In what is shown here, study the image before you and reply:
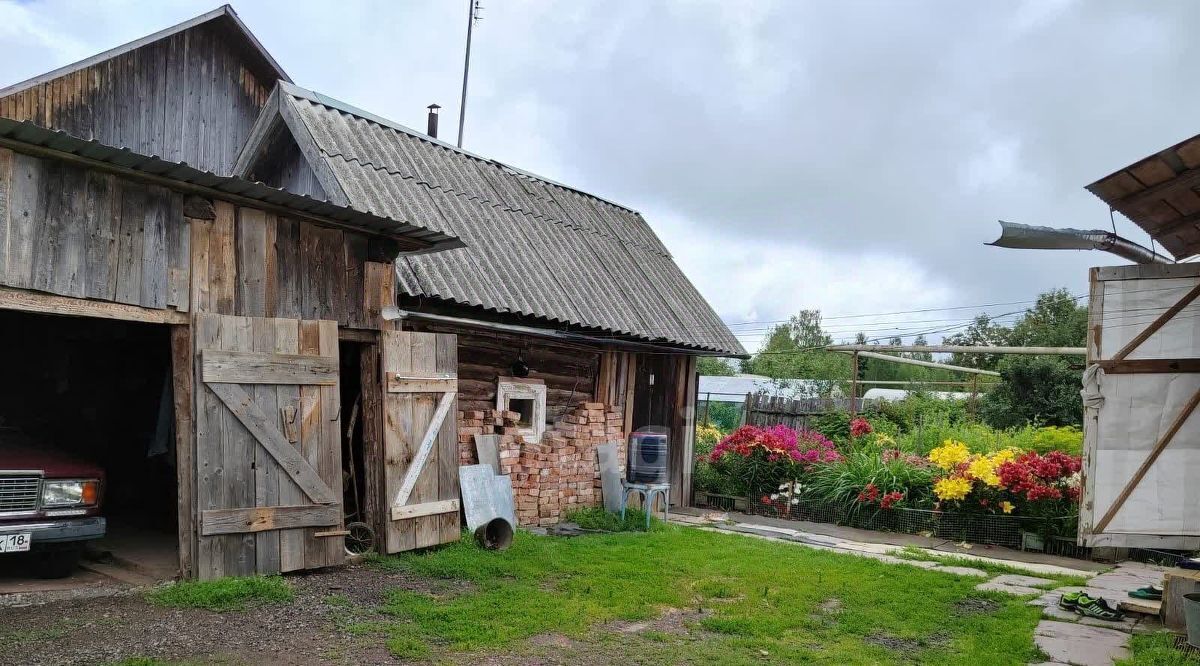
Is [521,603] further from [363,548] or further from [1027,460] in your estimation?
[1027,460]

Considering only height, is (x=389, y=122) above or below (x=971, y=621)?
above

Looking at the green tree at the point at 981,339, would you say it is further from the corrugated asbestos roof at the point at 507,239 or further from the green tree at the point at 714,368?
the corrugated asbestos roof at the point at 507,239

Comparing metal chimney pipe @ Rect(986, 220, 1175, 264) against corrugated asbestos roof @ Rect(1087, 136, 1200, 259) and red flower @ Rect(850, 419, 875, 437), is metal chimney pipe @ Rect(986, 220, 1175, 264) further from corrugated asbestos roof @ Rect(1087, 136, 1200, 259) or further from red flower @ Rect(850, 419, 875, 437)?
red flower @ Rect(850, 419, 875, 437)

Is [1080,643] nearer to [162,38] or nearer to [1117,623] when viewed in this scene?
[1117,623]

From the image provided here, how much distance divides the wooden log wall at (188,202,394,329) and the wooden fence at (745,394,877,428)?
40.7ft

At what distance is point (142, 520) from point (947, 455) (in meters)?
9.91

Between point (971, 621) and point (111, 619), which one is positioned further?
point (971, 621)

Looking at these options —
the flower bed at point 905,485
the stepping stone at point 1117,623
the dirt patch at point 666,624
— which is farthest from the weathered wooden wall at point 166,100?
the stepping stone at point 1117,623

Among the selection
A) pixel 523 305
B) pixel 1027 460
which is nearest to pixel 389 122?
pixel 523 305

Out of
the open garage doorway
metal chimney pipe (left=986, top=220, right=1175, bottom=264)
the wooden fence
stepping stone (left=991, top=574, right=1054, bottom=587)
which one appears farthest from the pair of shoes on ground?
the wooden fence

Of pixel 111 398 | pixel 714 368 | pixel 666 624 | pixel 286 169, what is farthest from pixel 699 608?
pixel 714 368

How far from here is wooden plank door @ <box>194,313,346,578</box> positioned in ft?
21.9

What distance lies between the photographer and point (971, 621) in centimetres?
654

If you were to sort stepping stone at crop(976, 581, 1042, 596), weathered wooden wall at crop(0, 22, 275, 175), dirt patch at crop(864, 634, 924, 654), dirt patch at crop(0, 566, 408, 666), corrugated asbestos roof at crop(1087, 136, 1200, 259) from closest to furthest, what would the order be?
1. dirt patch at crop(0, 566, 408, 666)
2. corrugated asbestos roof at crop(1087, 136, 1200, 259)
3. dirt patch at crop(864, 634, 924, 654)
4. stepping stone at crop(976, 581, 1042, 596)
5. weathered wooden wall at crop(0, 22, 275, 175)
